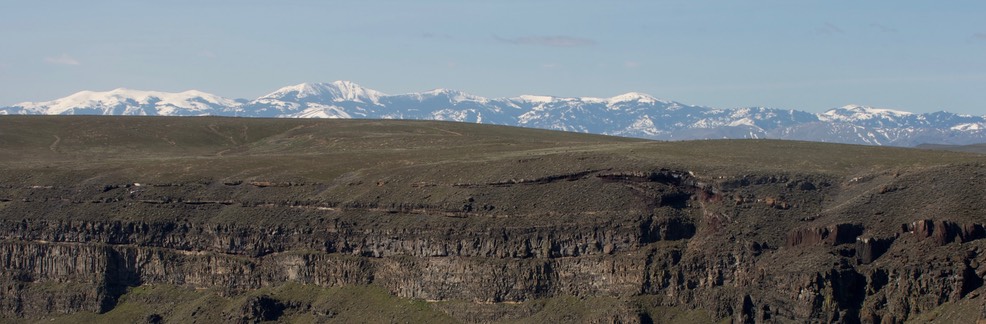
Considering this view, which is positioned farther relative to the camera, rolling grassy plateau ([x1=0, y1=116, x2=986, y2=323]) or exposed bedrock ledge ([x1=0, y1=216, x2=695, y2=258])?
exposed bedrock ledge ([x1=0, y1=216, x2=695, y2=258])

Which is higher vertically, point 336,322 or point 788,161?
point 788,161

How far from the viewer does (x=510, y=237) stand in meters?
120

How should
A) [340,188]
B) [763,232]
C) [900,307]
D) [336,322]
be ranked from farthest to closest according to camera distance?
[340,188], [336,322], [763,232], [900,307]

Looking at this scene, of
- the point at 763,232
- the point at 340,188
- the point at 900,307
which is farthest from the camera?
the point at 340,188

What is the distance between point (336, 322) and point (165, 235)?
2428 cm

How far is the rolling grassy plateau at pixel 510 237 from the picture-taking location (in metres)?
105

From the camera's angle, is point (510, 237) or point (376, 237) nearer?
point (510, 237)

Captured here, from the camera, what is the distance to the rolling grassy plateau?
104938mm

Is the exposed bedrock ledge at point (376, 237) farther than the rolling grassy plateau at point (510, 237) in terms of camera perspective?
Yes

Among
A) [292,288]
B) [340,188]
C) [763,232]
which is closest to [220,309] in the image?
[292,288]

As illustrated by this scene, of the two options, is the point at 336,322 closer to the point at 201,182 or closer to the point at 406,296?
the point at 406,296

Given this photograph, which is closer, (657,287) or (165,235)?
(657,287)

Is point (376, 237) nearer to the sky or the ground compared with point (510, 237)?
nearer to the ground

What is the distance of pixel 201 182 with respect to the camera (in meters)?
146
